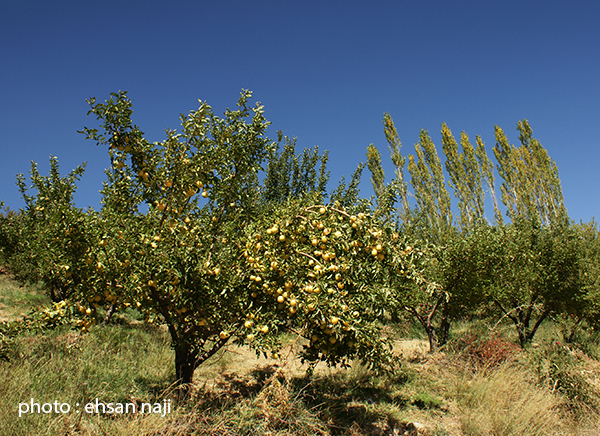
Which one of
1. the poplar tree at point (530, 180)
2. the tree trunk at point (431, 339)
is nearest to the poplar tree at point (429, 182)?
the poplar tree at point (530, 180)

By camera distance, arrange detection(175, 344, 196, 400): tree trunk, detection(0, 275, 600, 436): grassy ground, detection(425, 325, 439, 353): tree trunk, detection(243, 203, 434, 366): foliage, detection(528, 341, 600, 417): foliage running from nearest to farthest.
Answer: detection(243, 203, 434, 366): foliage → detection(0, 275, 600, 436): grassy ground → detection(175, 344, 196, 400): tree trunk → detection(528, 341, 600, 417): foliage → detection(425, 325, 439, 353): tree trunk

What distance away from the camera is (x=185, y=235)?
11.0ft

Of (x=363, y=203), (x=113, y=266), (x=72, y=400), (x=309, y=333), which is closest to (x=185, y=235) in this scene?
(x=113, y=266)

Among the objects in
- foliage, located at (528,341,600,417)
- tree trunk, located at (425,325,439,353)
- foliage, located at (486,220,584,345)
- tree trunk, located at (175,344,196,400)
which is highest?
foliage, located at (486,220,584,345)

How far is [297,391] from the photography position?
5664mm

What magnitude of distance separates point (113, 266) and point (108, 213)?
61 cm

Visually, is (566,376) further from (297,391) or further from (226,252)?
(226,252)

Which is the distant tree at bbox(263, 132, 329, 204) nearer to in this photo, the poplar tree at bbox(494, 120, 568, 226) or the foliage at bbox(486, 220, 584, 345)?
the foliage at bbox(486, 220, 584, 345)

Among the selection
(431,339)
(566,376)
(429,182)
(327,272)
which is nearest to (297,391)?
(327,272)

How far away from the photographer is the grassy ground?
142 inches

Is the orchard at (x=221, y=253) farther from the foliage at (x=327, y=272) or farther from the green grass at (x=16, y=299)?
the green grass at (x=16, y=299)

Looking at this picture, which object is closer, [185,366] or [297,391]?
[185,366]

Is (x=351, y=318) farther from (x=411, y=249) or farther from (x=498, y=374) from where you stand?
(x=498, y=374)

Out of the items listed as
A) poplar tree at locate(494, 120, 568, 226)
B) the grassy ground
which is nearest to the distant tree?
the grassy ground
